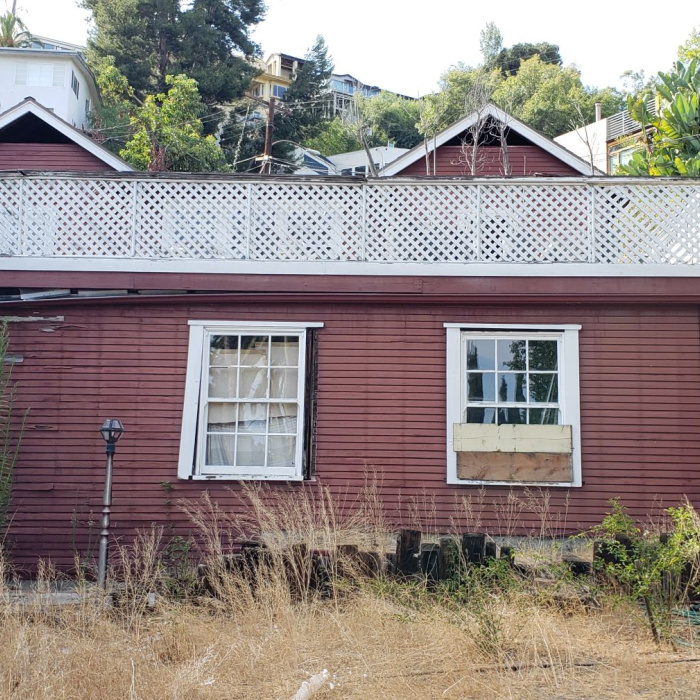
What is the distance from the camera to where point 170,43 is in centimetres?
4478

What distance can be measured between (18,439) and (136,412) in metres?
1.43

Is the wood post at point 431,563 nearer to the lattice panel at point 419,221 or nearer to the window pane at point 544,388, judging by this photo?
the window pane at point 544,388

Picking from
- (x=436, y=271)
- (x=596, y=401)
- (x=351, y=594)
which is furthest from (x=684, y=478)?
(x=351, y=594)

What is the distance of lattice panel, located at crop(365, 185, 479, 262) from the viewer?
10734 millimetres

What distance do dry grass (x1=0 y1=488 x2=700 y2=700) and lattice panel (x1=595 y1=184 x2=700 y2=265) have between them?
178 inches

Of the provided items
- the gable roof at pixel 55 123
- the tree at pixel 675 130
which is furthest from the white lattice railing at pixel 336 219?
the tree at pixel 675 130

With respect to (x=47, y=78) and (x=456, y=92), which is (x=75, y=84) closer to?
(x=47, y=78)

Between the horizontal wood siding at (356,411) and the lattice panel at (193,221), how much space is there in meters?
0.66

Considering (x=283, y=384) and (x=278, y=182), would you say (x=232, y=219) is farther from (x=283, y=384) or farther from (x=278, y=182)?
(x=283, y=384)

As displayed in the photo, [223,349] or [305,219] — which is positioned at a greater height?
[305,219]

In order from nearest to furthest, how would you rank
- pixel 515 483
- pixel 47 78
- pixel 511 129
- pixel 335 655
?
1. pixel 335 655
2. pixel 515 483
3. pixel 511 129
4. pixel 47 78

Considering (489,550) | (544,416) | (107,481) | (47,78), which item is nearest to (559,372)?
(544,416)

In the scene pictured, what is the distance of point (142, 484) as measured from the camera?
1053cm

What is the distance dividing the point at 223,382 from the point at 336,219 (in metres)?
2.42
